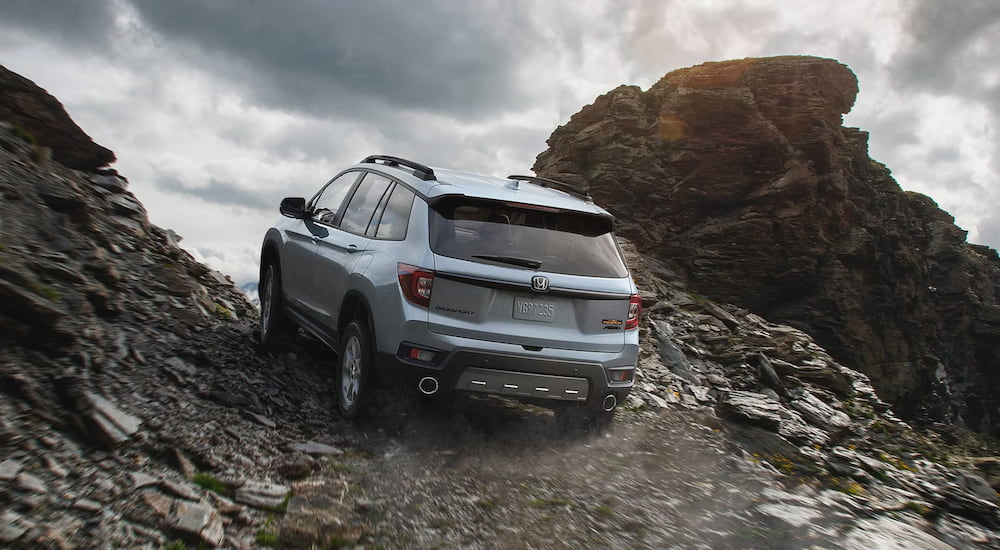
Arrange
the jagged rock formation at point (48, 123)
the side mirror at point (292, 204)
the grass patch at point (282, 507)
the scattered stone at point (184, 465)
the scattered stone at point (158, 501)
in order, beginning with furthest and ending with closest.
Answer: the jagged rock formation at point (48, 123) → the side mirror at point (292, 204) → the scattered stone at point (184, 465) → the grass patch at point (282, 507) → the scattered stone at point (158, 501)

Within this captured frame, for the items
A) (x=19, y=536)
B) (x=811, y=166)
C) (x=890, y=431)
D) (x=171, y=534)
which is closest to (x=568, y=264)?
(x=171, y=534)

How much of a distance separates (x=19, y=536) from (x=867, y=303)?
3173 centimetres

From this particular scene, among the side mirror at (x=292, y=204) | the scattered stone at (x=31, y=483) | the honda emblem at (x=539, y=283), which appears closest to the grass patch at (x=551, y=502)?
the honda emblem at (x=539, y=283)

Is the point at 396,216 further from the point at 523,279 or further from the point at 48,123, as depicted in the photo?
the point at 48,123

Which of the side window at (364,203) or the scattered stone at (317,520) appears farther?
the side window at (364,203)

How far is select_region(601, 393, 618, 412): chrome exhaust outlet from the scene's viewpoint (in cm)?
484

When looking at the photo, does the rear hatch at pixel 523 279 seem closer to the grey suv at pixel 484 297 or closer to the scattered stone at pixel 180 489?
the grey suv at pixel 484 297

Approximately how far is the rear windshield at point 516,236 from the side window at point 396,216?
0.30 m

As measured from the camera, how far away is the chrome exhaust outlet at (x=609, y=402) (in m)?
4.84

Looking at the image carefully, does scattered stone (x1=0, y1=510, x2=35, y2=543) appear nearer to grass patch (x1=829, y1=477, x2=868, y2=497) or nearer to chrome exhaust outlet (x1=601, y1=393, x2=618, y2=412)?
chrome exhaust outlet (x1=601, y1=393, x2=618, y2=412)

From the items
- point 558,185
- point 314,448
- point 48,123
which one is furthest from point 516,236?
point 48,123

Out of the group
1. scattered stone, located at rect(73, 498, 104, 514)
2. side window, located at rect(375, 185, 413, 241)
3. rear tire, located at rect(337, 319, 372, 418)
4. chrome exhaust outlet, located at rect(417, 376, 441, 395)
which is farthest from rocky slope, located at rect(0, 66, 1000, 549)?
side window, located at rect(375, 185, 413, 241)

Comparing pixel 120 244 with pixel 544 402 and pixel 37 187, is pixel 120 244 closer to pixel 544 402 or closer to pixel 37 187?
pixel 37 187

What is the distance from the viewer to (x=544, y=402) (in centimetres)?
471
